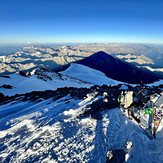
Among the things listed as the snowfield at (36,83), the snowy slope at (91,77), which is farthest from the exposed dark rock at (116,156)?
the snowy slope at (91,77)

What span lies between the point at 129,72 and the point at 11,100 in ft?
470

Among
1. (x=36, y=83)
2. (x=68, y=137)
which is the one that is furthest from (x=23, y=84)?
(x=68, y=137)

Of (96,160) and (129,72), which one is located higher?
(96,160)

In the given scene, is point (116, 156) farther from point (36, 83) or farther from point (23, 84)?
point (36, 83)

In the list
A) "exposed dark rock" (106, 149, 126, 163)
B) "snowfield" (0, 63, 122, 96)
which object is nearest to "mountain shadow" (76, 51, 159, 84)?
"snowfield" (0, 63, 122, 96)

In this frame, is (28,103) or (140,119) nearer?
(140,119)

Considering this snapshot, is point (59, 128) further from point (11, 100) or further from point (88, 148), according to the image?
point (11, 100)

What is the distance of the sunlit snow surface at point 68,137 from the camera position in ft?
21.4

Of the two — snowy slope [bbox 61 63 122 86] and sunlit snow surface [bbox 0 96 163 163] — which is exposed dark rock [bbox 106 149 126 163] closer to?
sunlit snow surface [bbox 0 96 163 163]

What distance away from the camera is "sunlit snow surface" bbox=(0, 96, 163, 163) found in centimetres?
652

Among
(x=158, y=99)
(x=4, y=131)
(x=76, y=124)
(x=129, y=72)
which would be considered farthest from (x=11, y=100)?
(x=129, y=72)

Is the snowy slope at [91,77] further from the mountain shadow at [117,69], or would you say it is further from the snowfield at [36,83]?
the mountain shadow at [117,69]

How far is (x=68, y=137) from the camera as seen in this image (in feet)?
26.5

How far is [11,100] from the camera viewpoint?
49.6ft
